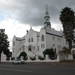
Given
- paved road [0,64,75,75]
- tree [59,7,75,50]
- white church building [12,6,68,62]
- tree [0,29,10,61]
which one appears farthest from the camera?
tree [0,29,10,61]

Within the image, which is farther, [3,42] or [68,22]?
[3,42]

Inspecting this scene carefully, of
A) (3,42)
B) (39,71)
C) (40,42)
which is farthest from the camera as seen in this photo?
(3,42)

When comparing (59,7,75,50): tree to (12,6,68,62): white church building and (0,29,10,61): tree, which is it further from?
(0,29,10,61): tree

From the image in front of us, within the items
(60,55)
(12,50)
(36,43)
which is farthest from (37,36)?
(60,55)

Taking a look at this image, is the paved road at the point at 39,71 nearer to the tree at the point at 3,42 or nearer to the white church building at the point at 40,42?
the white church building at the point at 40,42

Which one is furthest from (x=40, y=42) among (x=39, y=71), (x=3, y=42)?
(x=39, y=71)

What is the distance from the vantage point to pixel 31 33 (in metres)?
62.2

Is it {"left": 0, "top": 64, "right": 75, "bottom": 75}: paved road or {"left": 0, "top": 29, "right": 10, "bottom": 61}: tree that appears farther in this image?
{"left": 0, "top": 29, "right": 10, "bottom": 61}: tree

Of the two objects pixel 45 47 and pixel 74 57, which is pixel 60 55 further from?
pixel 45 47

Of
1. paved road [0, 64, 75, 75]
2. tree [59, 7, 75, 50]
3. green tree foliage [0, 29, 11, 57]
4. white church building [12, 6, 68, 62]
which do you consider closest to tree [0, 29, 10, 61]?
green tree foliage [0, 29, 11, 57]

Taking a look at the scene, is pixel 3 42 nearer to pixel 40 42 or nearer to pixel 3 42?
pixel 3 42

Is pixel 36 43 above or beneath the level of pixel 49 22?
beneath

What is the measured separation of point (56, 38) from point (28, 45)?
1194 cm

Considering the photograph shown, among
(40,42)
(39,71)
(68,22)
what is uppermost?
(68,22)
